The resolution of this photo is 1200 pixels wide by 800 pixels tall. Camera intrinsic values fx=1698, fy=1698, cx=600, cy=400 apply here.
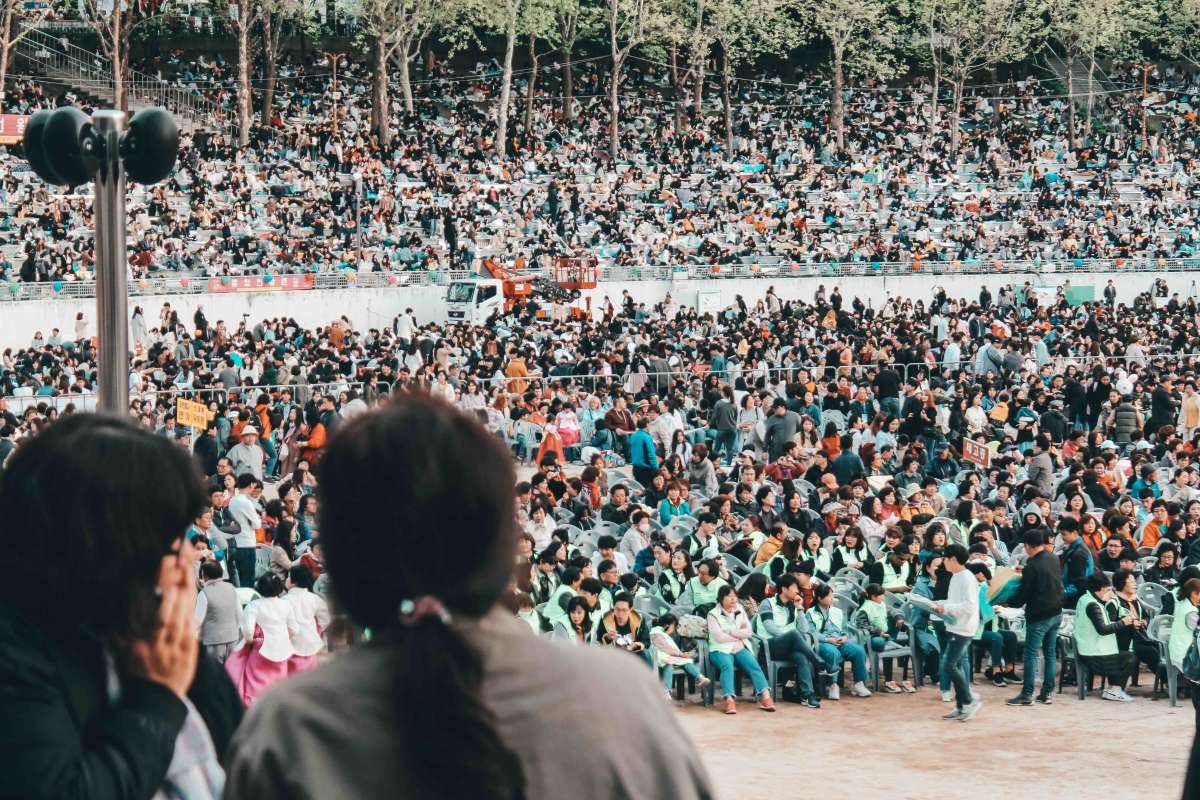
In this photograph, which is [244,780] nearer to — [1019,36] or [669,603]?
[669,603]

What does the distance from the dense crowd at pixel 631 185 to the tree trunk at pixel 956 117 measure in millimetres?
408

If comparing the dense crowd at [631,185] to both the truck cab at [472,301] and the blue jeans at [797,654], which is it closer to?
the truck cab at [472,301]

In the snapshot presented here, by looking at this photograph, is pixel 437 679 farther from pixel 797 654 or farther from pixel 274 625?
pixel 797 654

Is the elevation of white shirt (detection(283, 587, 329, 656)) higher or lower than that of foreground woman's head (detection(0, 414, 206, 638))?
lower

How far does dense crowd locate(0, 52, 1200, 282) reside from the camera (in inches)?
1693

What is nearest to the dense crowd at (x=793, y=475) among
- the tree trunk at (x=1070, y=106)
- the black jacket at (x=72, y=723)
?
the black jacket at (x=72, y=723)

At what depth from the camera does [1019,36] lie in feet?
214

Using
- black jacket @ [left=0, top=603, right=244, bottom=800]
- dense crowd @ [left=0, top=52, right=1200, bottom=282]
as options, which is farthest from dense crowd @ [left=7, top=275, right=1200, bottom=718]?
dense crowd @ [left=0, top=52, right=1200, bottom=282]

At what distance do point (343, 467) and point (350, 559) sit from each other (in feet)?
0.36

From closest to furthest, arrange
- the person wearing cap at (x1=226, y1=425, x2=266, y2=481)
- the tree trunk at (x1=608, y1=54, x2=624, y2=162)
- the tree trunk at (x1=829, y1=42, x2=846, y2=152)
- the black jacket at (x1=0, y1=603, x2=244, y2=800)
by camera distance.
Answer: the black jacket at (x1=0, y1=603, x2=244, y2=800), the person wearing cap at (x1=226, y1=425, x2=266, y2=481), the tree trunk at (x1=608, y1=54, x2=624, y2=162), the tree trunk at (x1=829, y1=42, x2=846, y2=152)

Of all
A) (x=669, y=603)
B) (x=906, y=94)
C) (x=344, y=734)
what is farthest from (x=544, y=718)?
(x=906, y=94)

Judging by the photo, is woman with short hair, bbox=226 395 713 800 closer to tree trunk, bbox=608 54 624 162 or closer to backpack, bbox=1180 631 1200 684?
backpack, bbox=1180 631 1200 684

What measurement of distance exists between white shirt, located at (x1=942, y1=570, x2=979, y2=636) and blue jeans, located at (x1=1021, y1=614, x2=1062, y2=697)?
0.53 meters

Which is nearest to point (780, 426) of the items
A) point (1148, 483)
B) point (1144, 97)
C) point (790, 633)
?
point (1148, 483)
